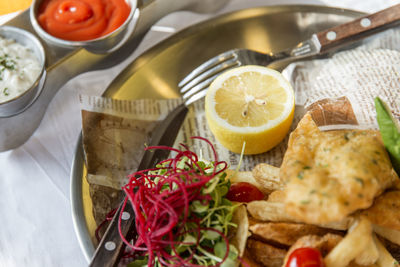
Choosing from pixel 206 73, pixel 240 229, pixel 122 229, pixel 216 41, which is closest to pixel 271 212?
pixel 240 229

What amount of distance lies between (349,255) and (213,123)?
0.98 meters

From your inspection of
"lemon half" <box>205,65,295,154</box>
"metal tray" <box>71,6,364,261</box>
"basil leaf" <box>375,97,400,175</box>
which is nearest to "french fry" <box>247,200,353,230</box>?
"basil leaf" <box>375,97,400,175</box>

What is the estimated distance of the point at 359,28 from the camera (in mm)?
2430

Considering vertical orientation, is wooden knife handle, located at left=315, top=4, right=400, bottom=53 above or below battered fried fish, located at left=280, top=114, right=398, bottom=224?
above

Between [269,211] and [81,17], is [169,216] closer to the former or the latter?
[269,211]

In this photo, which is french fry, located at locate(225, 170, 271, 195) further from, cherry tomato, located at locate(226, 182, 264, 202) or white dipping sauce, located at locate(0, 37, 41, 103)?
white dipping sauce, located at locate(0, 37, 41, 103)

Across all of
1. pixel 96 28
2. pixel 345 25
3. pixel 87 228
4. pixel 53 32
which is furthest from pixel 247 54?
pixel 87 228

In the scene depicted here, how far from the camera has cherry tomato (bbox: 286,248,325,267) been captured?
1492 millimetres

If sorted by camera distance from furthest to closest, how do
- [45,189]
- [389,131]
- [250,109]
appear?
[45,189], [250,109], [389,131]

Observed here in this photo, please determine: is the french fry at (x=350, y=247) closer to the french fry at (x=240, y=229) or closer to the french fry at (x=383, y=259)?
the french fry at (x=383, y=259)

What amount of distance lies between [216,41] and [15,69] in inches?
49.6

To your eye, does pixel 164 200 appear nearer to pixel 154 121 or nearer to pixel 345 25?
pixel 154 121

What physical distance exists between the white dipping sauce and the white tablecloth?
340 millimetres

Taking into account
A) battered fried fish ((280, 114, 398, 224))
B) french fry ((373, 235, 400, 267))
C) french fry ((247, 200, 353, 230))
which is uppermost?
battered fried fish ((280, 114, 398, 224))
